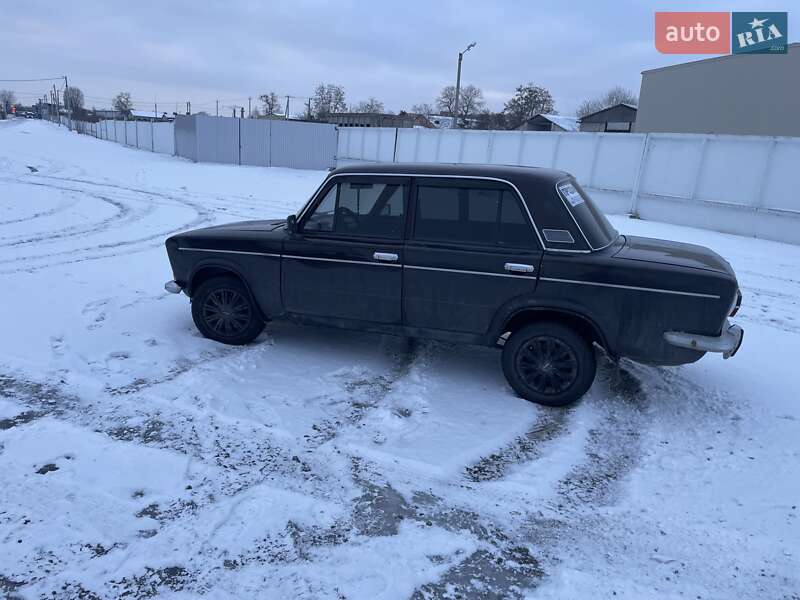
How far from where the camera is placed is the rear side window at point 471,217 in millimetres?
4559

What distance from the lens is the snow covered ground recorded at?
9.30 ft

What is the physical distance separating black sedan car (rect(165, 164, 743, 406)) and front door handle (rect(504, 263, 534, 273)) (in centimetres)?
2

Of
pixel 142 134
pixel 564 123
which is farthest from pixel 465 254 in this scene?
pixel 564 123

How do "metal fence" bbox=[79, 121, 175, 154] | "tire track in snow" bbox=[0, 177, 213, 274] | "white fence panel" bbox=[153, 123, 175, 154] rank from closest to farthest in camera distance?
"tire track in snow" bbox=[0, 177, 213, 274] → "white fence panel" bbox=[153, 123, 175, 154] → "metal fence" bbox=[79, 121, 175, 154]

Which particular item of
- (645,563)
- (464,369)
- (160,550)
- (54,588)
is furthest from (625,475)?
(54,588)

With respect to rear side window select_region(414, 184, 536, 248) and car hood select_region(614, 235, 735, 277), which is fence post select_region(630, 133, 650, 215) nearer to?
car hood select_region(614, 235, 735, 277)

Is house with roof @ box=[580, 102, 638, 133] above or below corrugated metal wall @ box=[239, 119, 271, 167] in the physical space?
above

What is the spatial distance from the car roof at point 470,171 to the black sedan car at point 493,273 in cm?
2

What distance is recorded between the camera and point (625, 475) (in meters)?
3.77

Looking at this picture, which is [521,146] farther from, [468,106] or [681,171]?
[468,106]

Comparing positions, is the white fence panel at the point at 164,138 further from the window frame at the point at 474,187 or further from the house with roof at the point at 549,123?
the window frame at the point at 474,187

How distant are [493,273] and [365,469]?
1.82 meters

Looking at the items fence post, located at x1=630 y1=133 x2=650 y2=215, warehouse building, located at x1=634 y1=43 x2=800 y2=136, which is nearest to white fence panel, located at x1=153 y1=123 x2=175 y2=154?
fence post, located at x1=630 y1=133 x2=650 y2=215

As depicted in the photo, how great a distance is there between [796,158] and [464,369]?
42.5 feet
